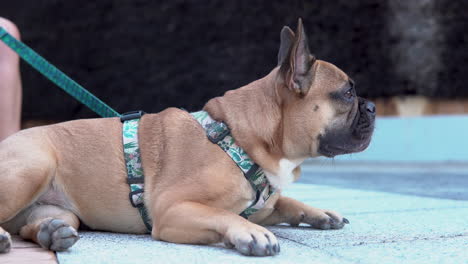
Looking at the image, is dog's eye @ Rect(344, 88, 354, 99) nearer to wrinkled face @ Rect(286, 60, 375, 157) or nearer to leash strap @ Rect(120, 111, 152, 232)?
wrinkled face @ Rect(286, 60, 375, 157)

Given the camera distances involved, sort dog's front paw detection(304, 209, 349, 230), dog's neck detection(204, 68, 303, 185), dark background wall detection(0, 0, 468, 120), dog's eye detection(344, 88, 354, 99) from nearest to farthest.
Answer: dog's neck detection(204, 68, 303, 185)
dog's eye detection(344, 88, 354, 99)
dog's front paw detection(304, 209, 349, 230)
dark background wall detection(0, 0, 468, 120)

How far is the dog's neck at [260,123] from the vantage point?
261 centimetres

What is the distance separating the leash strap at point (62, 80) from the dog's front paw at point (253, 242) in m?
1.36

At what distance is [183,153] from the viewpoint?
8.68ft

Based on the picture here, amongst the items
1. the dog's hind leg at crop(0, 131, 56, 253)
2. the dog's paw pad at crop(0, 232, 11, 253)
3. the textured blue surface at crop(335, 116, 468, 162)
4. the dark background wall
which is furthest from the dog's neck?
the textured blue surface at crop(335, 116, 468, 162)

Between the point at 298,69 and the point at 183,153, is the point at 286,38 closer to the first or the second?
the point at 298,69

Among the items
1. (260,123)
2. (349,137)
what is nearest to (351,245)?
(349,137)

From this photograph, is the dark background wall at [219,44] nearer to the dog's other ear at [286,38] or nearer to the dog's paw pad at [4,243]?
the dog's other ear at [286,38]

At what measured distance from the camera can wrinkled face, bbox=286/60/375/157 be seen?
8.79 feet

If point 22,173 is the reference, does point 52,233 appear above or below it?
below

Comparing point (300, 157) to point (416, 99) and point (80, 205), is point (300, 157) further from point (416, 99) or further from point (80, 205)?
point (416, 99)

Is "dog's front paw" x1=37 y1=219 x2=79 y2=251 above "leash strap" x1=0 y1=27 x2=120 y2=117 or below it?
below

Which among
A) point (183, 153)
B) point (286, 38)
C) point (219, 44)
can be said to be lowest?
point (183, 153)

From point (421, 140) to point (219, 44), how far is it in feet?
10.5
